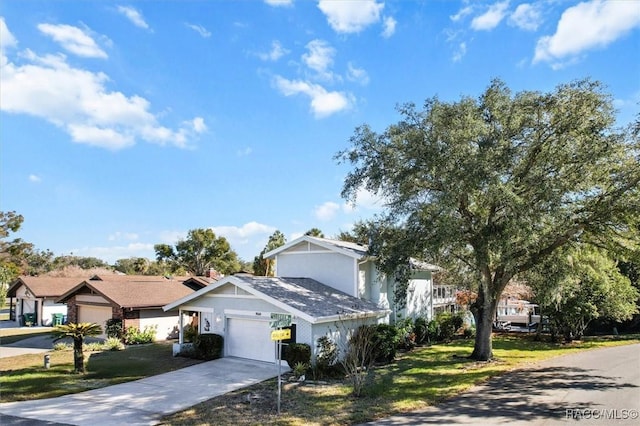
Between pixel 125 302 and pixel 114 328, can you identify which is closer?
pixel 114 328

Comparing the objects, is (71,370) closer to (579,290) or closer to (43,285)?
(43,285)

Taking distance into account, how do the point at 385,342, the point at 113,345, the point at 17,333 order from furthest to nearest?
the point at 17,333, the point at 113,345, the point at 385,342

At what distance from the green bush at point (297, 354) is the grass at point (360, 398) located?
126 centimetres

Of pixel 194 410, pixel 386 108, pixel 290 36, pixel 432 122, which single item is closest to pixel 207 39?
pixel 290 36

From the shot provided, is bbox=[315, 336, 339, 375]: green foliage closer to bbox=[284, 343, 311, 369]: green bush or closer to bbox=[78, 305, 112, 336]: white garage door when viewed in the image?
bbox=[284, 343, 311, 369]: green bush

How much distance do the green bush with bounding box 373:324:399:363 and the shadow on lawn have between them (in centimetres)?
500

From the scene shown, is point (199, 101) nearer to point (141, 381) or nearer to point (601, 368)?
point (141, 381)

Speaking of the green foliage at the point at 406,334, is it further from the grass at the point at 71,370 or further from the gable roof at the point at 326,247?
the grass at the point at 71,370

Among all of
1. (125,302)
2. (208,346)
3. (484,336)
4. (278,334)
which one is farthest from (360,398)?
(125,302)

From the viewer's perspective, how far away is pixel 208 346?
19.7 metres

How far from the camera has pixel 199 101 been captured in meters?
19.0

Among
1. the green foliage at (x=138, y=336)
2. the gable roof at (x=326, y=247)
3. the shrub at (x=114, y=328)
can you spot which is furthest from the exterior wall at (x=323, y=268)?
the shrub at (x=114, y=328)

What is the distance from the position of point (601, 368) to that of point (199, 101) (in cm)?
2036

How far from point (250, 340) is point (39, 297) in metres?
26.0
